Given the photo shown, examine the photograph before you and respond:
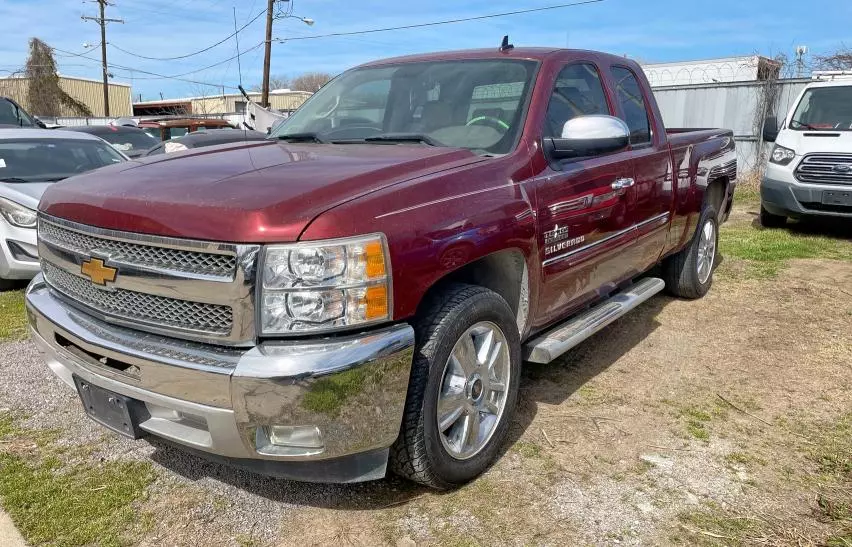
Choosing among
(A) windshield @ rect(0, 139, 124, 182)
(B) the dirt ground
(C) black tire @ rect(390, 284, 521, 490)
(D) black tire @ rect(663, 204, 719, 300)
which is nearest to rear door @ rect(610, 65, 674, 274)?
(B) the dirt ground

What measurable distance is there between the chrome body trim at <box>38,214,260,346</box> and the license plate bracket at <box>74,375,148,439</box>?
0.28 metres

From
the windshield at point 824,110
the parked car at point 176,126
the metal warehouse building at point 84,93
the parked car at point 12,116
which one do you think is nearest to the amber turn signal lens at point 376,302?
the windshield at point 824,110

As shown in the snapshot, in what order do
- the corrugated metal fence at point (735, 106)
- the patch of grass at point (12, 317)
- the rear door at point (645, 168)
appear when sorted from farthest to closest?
the corrugated metal fence at point (735, 106)
the patch of grass at point (12, 317)
the rear door at point (645, 168)

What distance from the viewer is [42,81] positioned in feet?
140

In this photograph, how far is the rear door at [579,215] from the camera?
3.20 metres

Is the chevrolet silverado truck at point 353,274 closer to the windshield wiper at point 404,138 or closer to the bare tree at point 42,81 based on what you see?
the windshield wiper at point 404,138

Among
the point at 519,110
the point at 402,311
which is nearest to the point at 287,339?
the point at 402,311

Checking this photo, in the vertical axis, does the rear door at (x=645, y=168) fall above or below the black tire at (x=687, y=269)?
above

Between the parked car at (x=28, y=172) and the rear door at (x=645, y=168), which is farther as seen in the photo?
the parked car at (x=28, y=172)

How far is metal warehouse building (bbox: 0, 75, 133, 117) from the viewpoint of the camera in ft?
144

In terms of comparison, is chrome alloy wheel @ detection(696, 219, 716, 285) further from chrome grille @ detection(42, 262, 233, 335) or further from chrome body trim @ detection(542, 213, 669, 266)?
chrome grille @ detection(42, 262, 233, 335)

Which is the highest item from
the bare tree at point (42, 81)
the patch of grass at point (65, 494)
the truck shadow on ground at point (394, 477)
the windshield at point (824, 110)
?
the bare tree at point (42, 81)

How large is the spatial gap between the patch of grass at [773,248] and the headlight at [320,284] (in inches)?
215

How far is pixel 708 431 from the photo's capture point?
337cm
